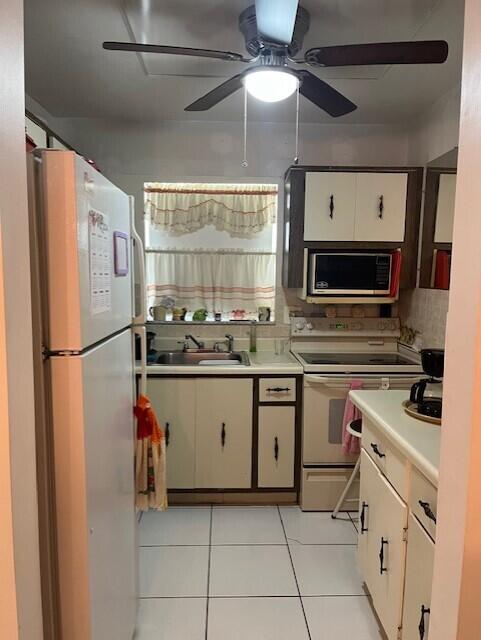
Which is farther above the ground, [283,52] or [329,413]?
[283,52]

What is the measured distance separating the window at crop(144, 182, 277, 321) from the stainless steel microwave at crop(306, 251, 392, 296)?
19.9 inches

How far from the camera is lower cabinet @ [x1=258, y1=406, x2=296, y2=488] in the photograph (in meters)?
2.77

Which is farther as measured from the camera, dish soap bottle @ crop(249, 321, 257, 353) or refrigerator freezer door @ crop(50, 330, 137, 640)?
dish soap bottle @ crop(249, 321, 257, 353)

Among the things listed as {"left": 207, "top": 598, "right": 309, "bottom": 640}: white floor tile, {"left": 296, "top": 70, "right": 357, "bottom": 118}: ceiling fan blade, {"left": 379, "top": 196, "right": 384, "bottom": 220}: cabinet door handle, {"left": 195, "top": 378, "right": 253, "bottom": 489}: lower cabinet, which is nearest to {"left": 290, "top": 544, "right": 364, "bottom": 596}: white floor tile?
{"left": 207, "top": 598, "right": 309, "bottom": 640}: white floor tile

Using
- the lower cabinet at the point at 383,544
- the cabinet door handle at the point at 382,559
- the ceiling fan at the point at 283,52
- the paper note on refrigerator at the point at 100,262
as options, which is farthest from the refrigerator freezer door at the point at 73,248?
the cabinet door handle at the point at 382,559

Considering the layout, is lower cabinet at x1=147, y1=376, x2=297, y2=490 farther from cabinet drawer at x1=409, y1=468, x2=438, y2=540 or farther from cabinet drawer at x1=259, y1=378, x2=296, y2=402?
cabinet drawer at x1=409, y1=468, x2=438, y2=540

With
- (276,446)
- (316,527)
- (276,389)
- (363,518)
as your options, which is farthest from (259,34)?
(316,527)

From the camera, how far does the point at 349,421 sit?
2.62 m

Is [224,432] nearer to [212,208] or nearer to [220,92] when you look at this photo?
[212,208]

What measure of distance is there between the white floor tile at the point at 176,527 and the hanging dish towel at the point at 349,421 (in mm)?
967

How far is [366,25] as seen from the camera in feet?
6.32

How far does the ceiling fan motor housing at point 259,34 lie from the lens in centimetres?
177

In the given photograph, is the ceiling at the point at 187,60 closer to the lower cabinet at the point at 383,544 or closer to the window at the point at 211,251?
the window at the point at 211,251

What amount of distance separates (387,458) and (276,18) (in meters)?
1.67
